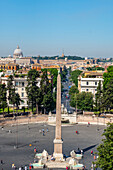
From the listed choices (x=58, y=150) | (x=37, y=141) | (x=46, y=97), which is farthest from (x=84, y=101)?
(x=58, y=150)

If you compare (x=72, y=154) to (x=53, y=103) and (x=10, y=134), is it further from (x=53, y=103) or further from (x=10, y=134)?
(x=53, y=103)

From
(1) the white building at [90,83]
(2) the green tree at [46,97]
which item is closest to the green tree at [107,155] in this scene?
(2) the green tree at [46,97]

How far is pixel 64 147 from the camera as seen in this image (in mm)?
42375

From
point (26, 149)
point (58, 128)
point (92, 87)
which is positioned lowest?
point (26, 149)

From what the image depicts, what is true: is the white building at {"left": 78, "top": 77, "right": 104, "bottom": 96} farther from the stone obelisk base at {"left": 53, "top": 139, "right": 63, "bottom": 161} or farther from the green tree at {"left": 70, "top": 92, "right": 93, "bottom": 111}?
the stone obelisk base at {"left": 53, "top": 139, "right": 63, "bottom": 161}

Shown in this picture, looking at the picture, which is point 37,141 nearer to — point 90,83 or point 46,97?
point 46,97

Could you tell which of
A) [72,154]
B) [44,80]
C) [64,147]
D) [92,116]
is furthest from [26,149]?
[44,80]

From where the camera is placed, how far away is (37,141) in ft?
151

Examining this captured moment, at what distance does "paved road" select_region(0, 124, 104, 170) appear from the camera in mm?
37694

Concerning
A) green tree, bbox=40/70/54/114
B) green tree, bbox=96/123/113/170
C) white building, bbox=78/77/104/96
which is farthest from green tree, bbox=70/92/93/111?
green tree, bbox=96/123/113/170

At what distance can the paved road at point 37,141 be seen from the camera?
37.7 metres

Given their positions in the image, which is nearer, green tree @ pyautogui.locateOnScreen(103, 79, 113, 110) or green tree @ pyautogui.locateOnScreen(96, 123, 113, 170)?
green tree @ pyautogui.locateOnScreen(96, 123, 113, 170)

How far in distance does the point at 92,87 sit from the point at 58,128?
141ft

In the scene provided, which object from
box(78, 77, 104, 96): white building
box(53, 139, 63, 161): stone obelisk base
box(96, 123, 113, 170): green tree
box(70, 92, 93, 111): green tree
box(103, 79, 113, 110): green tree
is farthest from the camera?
box(78, 77, 104, 96): white building
